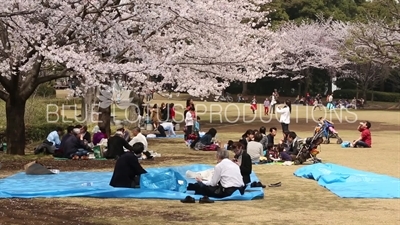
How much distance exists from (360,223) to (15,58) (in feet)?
26.8

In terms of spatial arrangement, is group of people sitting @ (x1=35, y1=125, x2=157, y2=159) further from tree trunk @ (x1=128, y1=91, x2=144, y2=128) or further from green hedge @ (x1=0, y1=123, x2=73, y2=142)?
tree trunk @ (x1=128, y1=91, x2=144, y2=128)

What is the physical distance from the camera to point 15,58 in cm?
1307

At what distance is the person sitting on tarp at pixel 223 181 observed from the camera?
956cm

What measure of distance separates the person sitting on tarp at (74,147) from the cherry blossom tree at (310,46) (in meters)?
35.6

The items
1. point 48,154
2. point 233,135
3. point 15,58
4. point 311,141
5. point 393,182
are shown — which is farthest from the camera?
point 233,135

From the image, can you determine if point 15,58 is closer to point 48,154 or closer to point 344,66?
point 48,154

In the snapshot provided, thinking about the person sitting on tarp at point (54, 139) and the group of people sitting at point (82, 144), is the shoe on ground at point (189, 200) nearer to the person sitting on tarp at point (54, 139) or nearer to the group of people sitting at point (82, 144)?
the group of people sitting at point (82, 144)

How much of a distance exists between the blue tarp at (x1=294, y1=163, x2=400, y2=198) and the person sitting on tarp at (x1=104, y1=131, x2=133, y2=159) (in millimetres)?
3931

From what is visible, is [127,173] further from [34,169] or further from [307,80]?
[307,80]

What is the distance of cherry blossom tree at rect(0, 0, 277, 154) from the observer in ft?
38.4

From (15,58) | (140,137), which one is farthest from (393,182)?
(15,58)

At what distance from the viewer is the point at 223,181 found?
31.6 feet

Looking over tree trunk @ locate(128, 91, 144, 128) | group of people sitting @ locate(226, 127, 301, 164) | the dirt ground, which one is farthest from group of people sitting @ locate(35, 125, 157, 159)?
tree trunk @ locate(128, 91, 144, 128)

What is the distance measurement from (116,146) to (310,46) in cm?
3778
